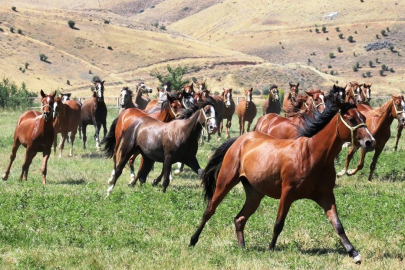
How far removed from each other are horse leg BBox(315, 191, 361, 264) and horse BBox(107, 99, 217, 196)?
5.56 m

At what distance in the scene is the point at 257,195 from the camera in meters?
9.47

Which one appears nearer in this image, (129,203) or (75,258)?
(75,258)

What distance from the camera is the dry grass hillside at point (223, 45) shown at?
97312 mm

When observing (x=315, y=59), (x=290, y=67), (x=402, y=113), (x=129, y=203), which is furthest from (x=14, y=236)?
(x=315, y=59)

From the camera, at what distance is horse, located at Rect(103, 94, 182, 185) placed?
1544cm

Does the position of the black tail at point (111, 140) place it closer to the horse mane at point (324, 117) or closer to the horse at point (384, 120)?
the horse at point (384, 120)

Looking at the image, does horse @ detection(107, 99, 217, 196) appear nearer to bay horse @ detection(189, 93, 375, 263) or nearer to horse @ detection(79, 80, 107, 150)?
bay horse @ detection(189, 93, 375, 263)

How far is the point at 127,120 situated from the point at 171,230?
17.8 ft

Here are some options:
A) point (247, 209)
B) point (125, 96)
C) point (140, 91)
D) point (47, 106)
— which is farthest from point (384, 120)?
point (140, 91)

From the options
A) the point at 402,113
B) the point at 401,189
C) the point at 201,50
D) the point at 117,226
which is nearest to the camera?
the point at 117,226

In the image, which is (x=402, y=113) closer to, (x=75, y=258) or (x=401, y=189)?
(x=401, y=189)

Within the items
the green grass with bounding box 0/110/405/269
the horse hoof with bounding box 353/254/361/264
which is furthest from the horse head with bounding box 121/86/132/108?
the horse hoof with bounding box 353/254/361/264

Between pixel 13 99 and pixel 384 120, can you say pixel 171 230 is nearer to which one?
pixel 384 120

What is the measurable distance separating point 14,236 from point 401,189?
8375mm
